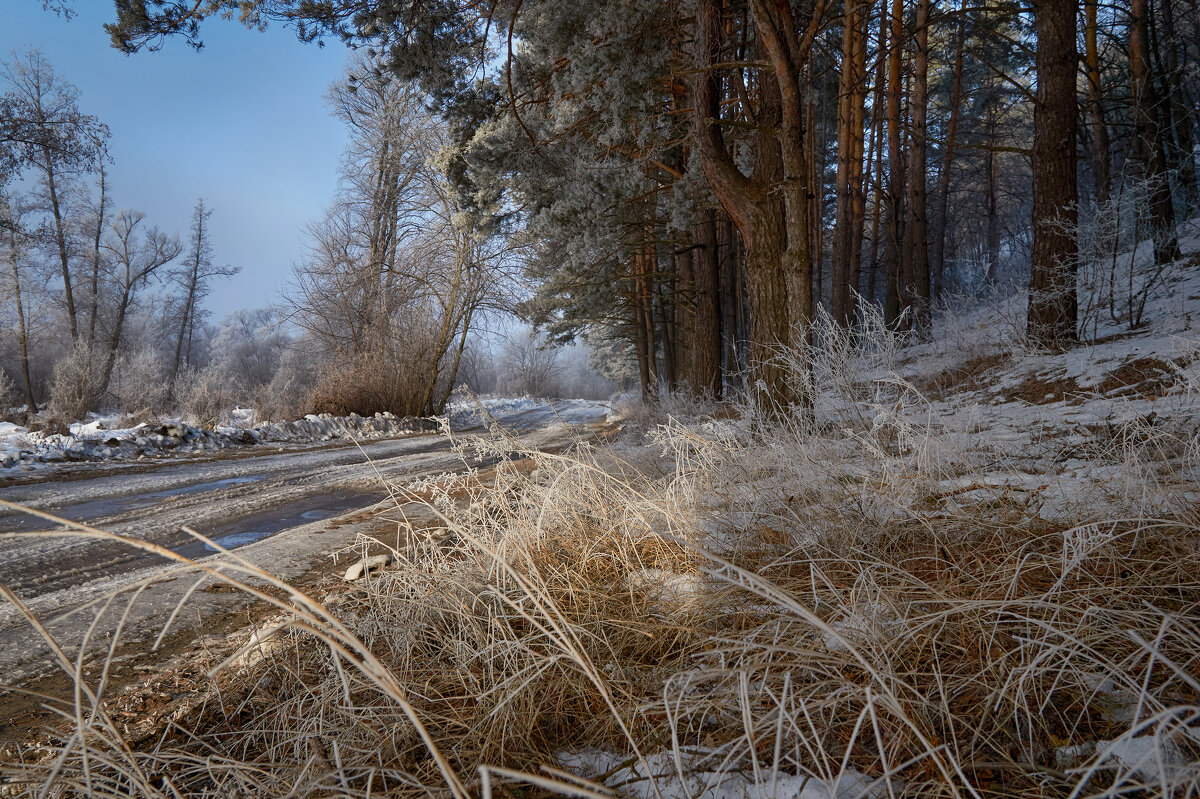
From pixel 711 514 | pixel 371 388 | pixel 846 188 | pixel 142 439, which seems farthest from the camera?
pixel 371 388

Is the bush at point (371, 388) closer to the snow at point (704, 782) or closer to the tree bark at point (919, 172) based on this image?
the tree bark at point (919, 172)

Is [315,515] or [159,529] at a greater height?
[159,529]

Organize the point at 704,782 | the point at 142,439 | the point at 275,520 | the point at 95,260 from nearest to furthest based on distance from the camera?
the point at 704,782
the point at 275,520
the point at 142,439
the point at 95,260

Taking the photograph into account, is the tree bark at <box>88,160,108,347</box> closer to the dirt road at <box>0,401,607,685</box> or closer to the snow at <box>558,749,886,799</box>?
the dirt road at <box>0,401,607,685</box>

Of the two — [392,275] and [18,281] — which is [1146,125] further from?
[18,281]

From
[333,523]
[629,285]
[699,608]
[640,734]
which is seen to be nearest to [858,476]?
[699,608]

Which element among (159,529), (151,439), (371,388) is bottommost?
(159,529)

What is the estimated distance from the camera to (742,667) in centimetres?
133

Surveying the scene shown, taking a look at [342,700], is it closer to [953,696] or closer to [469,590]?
[469,590]

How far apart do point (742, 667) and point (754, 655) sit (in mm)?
189

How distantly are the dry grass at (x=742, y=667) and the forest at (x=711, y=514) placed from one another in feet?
0.05

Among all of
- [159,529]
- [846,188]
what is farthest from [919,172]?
[159,529]

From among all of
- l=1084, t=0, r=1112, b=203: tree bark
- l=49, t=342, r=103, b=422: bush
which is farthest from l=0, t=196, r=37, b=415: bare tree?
l=1084, t=0, r=1112, b=203: tree bark

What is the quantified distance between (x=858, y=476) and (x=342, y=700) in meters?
2.31
